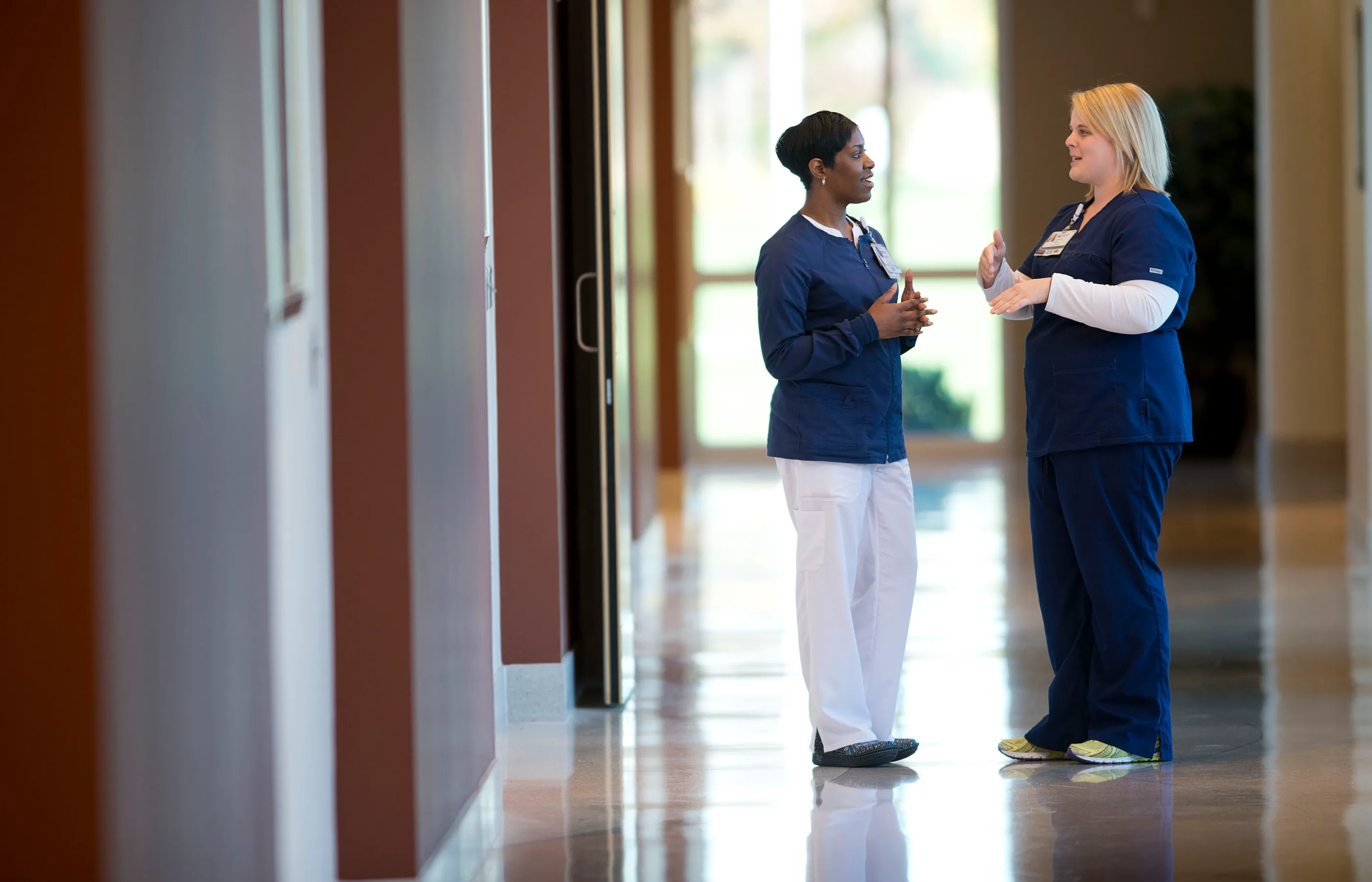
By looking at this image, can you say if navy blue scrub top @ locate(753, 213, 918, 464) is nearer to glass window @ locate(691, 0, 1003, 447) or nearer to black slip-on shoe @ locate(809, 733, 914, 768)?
black slip-on shoe @ locate(809, 733, 914, 768)

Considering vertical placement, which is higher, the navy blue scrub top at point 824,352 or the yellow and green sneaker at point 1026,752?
the navy blue scrub top at point 824,352

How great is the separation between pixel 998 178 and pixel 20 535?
1266 cm

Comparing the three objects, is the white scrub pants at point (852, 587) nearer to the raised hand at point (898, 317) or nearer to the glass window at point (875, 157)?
the raised hand at point (898, 317)

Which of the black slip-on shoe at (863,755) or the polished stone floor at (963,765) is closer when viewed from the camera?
the polished stone floor at (963,765)

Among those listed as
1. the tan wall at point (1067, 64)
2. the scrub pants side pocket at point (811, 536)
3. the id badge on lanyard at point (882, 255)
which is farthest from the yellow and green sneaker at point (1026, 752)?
the tan wall at point (1067, 64)

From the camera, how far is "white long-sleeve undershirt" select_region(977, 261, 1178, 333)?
339 cm

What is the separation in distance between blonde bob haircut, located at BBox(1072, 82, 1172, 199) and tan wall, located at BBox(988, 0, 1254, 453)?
957 centimetres

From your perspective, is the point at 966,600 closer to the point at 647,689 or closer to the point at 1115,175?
A: the point at 647,689

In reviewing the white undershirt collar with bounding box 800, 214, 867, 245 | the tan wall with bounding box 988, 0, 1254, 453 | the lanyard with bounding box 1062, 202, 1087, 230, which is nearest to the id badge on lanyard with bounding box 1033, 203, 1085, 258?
the lanyard with bounding box 1062, 202, 1087, 230

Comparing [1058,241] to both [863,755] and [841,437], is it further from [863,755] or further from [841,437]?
[863,755]

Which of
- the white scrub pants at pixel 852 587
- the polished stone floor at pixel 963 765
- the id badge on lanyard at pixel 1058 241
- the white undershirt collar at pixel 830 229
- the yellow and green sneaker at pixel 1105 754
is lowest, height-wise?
the polished stone floor at pixel 963 765

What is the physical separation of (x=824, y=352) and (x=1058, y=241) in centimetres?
64

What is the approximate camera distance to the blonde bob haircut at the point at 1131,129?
3531mm

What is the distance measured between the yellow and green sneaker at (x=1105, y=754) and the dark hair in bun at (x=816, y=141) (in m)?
1.48
